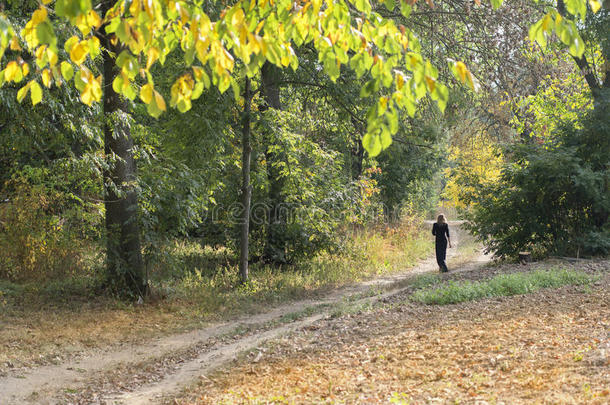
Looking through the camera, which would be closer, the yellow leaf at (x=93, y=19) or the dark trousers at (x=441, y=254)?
the yellow leaf at (x=93, y=19)

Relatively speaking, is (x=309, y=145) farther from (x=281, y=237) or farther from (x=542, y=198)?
(x=542, y=198)

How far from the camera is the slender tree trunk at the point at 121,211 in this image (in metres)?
10.2

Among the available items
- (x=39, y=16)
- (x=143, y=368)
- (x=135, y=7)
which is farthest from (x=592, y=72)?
(x=39, y=16)

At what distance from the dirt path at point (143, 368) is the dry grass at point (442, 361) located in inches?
28.9

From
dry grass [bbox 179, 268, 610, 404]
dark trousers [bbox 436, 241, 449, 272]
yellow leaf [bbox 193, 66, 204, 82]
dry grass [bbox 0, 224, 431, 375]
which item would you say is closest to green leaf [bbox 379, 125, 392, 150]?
yellow leaf [bbox 193, 66, 204, 82]

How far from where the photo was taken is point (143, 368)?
718 centimetres

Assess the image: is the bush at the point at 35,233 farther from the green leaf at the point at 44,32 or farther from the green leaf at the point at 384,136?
the green leaf at the point at 384,136

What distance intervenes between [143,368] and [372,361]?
307cm

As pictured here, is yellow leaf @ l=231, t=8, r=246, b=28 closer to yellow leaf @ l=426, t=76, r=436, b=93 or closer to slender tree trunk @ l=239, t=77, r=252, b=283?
yellow leaf @ l=426, t=76, r=436, b=93

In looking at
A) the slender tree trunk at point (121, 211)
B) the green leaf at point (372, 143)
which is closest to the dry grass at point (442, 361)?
the green leaf at point (372, 143)

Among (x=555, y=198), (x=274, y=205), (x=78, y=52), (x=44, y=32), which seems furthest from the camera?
(x=274, y=205)

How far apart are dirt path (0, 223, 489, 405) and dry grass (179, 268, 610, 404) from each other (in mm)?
733

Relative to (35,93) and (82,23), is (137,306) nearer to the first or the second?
(35,93)

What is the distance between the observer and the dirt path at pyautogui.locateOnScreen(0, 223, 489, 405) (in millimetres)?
6082
